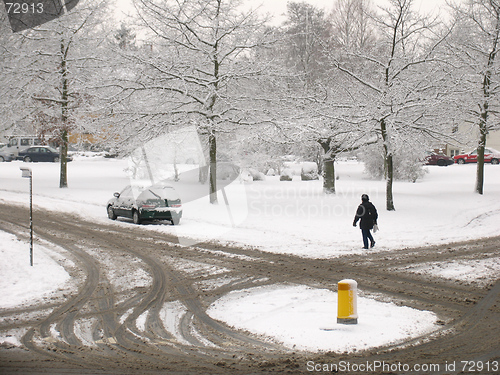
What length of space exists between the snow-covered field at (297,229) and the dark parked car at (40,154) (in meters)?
8.61

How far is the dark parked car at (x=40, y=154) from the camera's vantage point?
49.0 metres

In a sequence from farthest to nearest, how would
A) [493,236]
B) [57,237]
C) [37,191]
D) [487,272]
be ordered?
[37,191], [493,236], [57,237], [487,272]

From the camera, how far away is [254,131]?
75.3 feet

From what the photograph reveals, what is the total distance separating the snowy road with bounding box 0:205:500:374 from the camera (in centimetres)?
683

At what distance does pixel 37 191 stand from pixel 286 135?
14118 millimetres

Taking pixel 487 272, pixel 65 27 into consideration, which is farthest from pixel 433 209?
pixel 65 27

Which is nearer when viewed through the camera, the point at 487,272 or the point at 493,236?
the point at 487,272

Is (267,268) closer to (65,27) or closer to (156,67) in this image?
(156,67)

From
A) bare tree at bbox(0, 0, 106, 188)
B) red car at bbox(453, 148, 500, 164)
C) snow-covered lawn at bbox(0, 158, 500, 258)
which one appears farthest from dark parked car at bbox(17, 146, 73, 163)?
red car at bbox(453, 148, 500, 164)

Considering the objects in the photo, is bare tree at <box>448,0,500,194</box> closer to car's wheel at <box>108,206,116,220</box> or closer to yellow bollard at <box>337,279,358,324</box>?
car's wheel at <box>108,206,116,220</box>

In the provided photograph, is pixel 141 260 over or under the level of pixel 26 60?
under

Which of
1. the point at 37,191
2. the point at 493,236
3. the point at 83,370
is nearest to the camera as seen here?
the point at 83,370

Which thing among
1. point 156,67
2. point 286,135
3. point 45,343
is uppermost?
point 156,67

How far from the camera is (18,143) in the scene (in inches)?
2034
